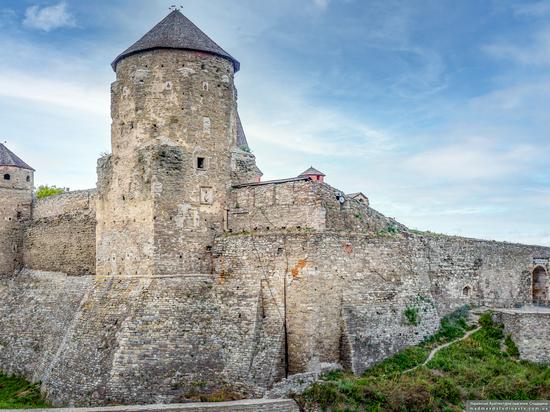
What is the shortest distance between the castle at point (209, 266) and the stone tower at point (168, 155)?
0.05 m

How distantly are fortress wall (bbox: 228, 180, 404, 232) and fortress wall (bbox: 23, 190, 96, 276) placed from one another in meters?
9.11

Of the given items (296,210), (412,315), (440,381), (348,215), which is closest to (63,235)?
(296,210)

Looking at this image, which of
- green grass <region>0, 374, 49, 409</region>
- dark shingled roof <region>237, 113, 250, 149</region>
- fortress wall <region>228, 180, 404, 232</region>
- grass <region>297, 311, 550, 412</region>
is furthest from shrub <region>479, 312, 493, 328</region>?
green grass <region>0, 374, 49, 409</region>

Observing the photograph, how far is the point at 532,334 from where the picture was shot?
76.3 ft

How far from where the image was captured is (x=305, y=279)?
19781 millimetres

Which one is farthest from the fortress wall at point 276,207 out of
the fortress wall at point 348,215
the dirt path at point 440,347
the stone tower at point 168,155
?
the dirt path at point 440,347

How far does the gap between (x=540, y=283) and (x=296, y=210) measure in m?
17.1

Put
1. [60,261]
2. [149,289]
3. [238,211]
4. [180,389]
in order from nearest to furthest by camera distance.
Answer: [180,389] → [149,289] → [238,211] → [60,261]

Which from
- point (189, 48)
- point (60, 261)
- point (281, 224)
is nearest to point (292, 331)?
point (281, 224)

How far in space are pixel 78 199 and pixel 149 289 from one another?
12115 millimetres

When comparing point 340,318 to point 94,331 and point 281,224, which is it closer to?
point 281,224

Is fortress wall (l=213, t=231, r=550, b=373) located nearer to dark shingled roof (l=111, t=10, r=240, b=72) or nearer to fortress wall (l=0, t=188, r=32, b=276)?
dark shingled roof (l=111, t=10, r=240, b=72)

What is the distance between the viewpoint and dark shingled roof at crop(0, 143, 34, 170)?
33094 mm

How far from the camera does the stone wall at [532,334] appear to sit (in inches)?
898
